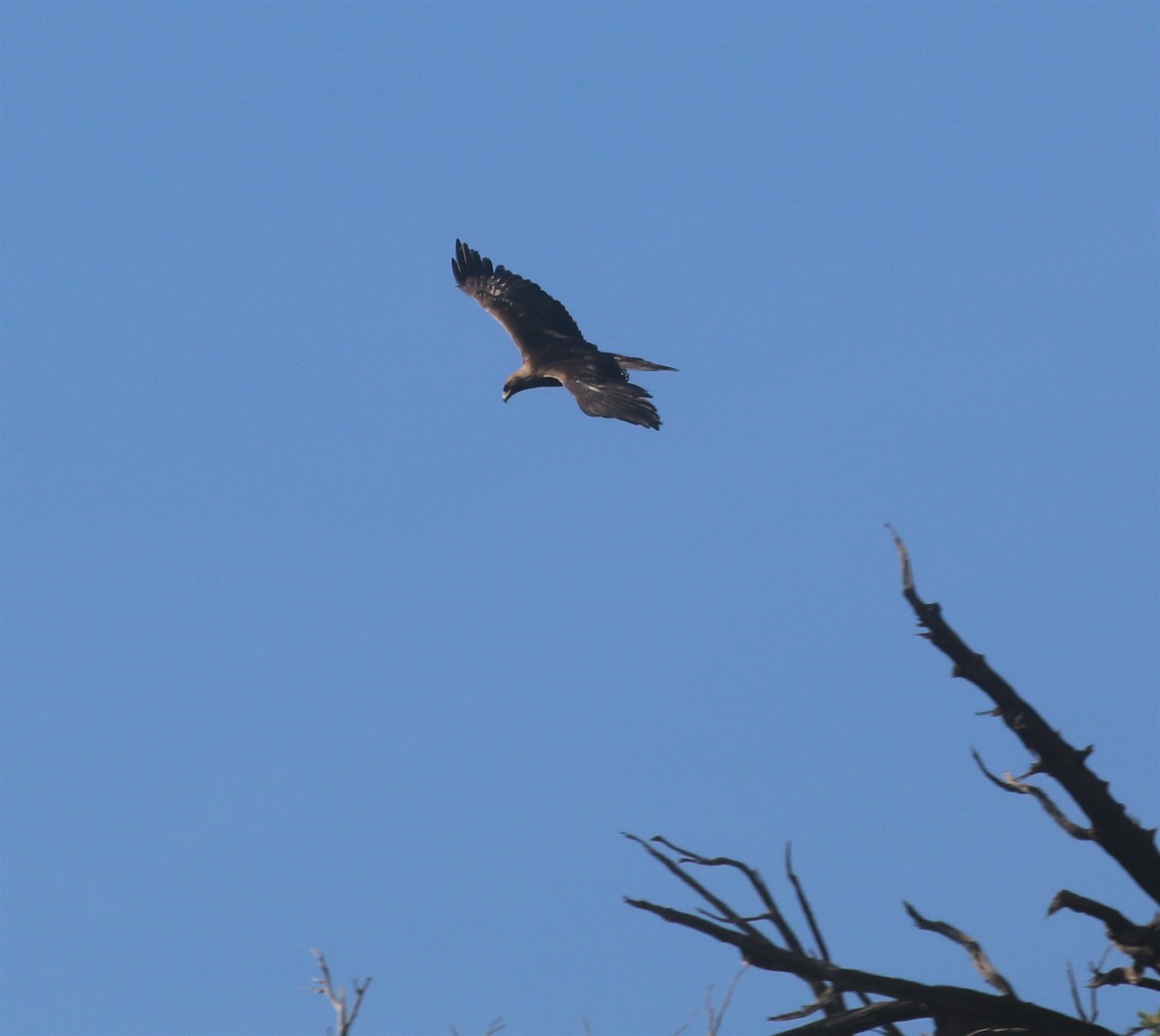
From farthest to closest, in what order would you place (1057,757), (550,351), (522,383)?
(522,383) < (550,351) < (1057,757)

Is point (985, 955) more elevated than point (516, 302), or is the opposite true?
point (516, 302)

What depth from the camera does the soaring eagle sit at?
1605 centimetres

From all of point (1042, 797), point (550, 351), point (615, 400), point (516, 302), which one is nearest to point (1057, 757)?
point (1042, 797)

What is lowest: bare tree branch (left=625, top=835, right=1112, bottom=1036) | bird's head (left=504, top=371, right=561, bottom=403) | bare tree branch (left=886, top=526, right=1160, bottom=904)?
bare tree branch (left=625, top=835, right=1112, bottom=1036)

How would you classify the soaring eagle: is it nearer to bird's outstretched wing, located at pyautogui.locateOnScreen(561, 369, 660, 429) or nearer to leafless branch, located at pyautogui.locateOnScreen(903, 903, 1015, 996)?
bird's outstretched wing, located at pyautogui.locateOnScreen(561, 369, 660, 429)

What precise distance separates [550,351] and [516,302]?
4.89 feet

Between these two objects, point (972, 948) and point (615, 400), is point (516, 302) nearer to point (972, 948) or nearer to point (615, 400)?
point (615, 400)

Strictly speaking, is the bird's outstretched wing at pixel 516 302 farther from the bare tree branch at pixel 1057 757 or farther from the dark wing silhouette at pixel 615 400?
the bare tree branch at pixel 1057 757

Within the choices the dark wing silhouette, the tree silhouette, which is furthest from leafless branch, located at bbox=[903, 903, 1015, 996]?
the dark wing silhouette

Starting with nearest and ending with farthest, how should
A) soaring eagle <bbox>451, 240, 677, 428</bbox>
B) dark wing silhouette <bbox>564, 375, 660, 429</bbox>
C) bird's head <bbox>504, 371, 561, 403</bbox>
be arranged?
dark wing silhouette <bbox>564, 375, 660, 429</bbox>, soaring eagle <bbox>451, 240, 677, 428</bbox>, bird's head <bbox>504, 371, 561, 403</bbox>

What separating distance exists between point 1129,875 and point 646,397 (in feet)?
35.6

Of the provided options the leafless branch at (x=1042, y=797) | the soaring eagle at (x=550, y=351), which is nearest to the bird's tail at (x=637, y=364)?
Result: the soaring eagle at (x=550, y=351)

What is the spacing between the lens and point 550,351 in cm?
1873

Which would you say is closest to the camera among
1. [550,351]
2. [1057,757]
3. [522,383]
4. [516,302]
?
[1057,757]
